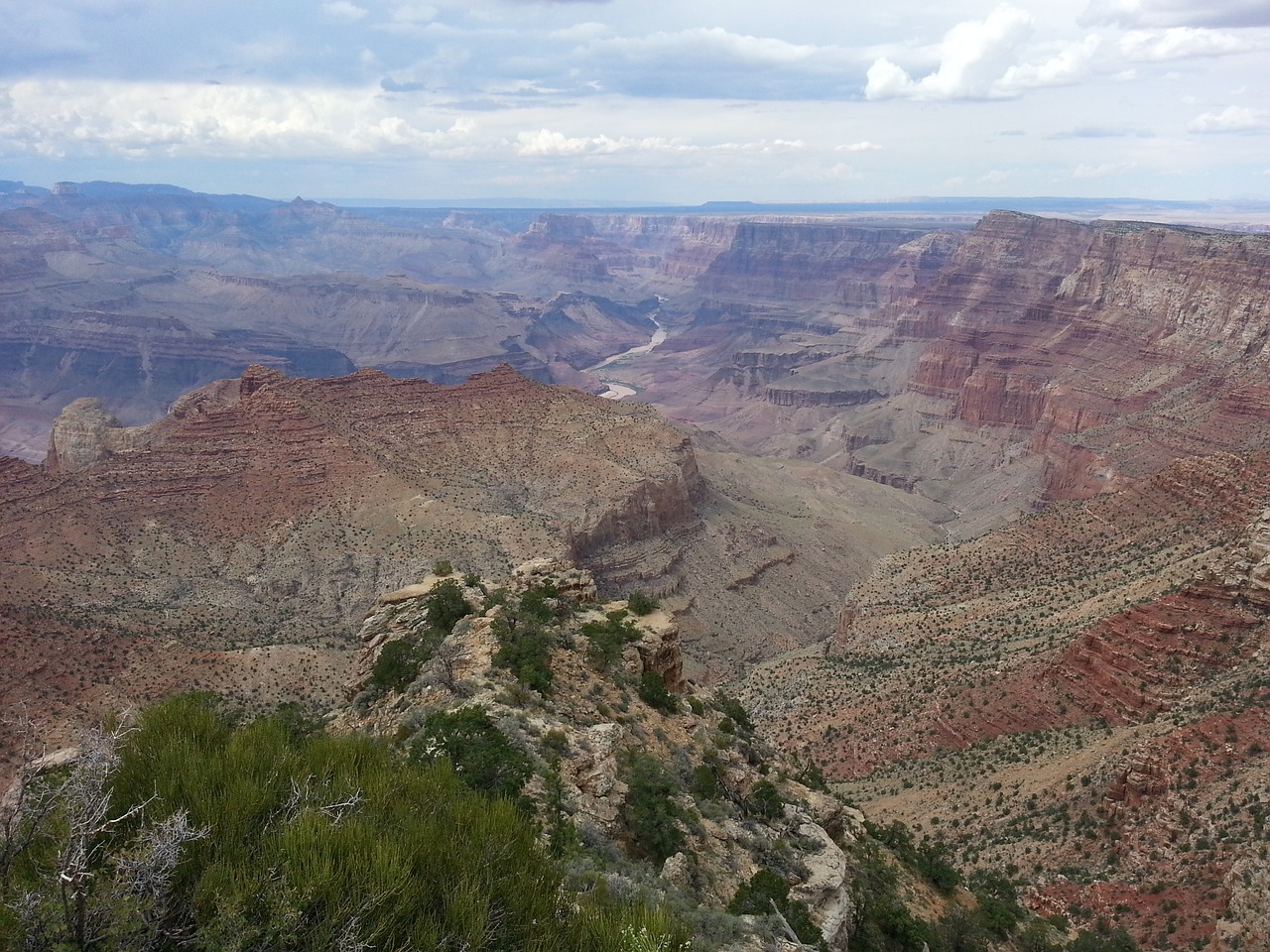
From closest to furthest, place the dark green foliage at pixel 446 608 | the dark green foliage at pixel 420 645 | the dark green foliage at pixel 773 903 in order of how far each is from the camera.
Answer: the dark green foliage at pixel 773 903 → the dark green foliage at pixel 420 645 → the dark green foliage at pixel 446 608

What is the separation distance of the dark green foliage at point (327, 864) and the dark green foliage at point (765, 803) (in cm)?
1295

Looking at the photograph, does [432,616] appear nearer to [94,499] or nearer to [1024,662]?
[1024,662]

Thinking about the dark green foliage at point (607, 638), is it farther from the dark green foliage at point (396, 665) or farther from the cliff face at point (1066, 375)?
the cliff face at point (1066, 375)

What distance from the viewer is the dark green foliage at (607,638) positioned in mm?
26562

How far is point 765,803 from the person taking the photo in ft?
76.1

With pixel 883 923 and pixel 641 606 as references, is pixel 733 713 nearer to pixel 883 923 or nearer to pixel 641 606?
pixel 641 606

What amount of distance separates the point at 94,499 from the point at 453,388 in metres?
38.6

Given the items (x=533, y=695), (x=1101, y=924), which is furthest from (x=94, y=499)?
(x=1101, y=924)

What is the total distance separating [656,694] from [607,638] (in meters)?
2.46

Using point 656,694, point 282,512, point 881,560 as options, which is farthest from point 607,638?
point 282,512

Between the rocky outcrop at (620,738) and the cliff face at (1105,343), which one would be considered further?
the cliff face at (1105,343)

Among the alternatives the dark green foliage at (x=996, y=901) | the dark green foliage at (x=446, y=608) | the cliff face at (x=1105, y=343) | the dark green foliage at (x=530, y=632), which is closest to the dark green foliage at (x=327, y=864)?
the dark green foliage at (x=530, y=632)

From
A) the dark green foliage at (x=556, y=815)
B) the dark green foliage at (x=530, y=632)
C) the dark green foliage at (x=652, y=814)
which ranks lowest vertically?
the dark green foliage at (x=652, y=814)

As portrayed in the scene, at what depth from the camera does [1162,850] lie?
91.2 ft
